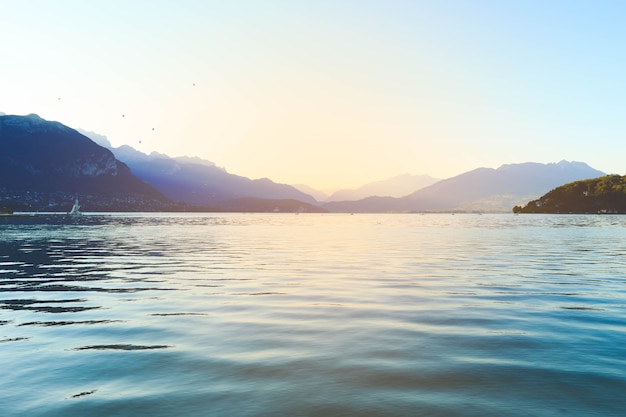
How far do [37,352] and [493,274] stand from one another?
90.4ft

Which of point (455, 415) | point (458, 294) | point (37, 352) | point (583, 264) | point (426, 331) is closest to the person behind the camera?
point (455, 415)

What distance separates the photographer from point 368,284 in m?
28.3

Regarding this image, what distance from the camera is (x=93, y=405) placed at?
976 centimetres

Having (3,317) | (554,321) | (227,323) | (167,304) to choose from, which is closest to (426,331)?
(554,321)

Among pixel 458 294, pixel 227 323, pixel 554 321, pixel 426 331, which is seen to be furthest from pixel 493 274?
pixel 227 323

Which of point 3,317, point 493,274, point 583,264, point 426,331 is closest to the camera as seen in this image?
point 426,331

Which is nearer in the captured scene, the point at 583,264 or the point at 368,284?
the point at 368,284

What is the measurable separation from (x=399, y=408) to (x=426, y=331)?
726cm

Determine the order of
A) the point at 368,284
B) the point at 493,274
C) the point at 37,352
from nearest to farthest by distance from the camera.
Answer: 1. the point at 37,352
2. the point at 368,284
3. the point at 493,274

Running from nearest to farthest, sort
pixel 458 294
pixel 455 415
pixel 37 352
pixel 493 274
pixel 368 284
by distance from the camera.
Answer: pixel 455 415
pixel 37 352
pixel 458 294
pixel 368 284
pixel 493 274

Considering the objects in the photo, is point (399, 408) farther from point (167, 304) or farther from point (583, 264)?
point (583, 264)

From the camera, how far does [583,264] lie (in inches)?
1574

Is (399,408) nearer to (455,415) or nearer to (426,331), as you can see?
(455,415)

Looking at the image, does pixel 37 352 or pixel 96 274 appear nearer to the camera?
pixel 37 352
